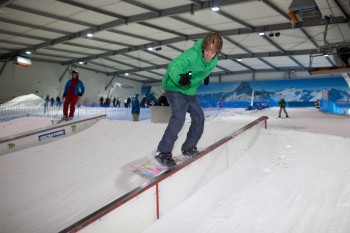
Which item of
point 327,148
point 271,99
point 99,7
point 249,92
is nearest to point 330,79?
point 271,99

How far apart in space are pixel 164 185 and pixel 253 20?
520 inches

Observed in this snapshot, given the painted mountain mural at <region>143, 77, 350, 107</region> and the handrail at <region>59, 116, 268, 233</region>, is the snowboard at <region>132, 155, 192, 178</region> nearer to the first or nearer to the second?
the handrail at <region>59, 116, 268, 233</region>

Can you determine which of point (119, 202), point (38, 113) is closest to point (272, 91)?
point (38, 113)

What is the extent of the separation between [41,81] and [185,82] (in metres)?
25.7

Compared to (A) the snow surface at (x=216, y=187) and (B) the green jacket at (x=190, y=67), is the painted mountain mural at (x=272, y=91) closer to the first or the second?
(A) the snow surface at (x=216, y=187)

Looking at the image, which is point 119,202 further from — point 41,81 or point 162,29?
point 41,81

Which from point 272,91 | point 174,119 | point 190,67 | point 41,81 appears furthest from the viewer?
point 272,91

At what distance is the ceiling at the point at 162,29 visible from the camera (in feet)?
37.9

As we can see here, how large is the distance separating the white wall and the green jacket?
76.5 ft

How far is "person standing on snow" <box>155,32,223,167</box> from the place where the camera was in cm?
278

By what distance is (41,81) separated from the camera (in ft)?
80.2

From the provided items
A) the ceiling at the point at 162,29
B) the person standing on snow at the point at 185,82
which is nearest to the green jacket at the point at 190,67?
the person standing on snow at the point at 185,82

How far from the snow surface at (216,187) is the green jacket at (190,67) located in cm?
111

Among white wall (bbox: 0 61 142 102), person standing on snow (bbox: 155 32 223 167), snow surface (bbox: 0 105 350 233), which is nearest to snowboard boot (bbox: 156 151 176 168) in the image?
person standing on snow (bbox: 155 32 223 167)
